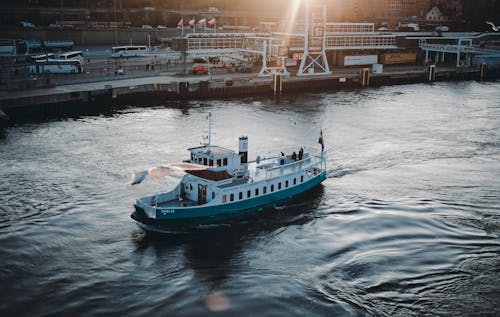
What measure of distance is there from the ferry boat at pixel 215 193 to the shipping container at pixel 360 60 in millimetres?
69768

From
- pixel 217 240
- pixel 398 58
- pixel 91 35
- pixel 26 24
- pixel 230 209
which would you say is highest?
pixel 26 24

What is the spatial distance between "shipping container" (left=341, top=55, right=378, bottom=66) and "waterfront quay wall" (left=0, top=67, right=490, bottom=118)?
6.66 metres

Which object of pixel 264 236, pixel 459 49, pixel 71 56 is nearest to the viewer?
pixel 264 236

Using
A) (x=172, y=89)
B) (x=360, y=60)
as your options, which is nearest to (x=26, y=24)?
(x=172, y=89)

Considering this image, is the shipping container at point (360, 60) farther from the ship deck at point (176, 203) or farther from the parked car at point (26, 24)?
the ship deck at point (176, 203)

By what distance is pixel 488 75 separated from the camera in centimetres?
10775

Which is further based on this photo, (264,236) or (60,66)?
(60,66)

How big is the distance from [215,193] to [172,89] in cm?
4273

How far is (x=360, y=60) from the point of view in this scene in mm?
105125

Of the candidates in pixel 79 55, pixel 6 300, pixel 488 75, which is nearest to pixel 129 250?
pixel 6 300

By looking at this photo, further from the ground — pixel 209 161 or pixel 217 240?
pixel 209 161

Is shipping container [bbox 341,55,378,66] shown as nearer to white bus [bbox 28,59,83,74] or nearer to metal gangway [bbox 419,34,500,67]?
metal gangway [bbox 419,34,500,67]

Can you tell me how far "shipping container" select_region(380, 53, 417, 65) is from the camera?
108875 millimetres

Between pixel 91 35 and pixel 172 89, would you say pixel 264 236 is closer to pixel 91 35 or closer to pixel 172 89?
pixel 172 89
